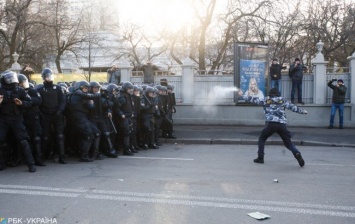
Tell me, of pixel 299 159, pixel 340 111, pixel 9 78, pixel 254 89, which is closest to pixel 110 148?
pixel 9 78

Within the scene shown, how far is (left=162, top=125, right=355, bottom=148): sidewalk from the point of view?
1314cm

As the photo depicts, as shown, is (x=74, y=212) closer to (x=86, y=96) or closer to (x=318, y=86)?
(x=86, y=96)

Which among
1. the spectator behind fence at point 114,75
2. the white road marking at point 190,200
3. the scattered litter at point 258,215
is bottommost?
the white road marking at point 190,200

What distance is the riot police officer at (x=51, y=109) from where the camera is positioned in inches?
364

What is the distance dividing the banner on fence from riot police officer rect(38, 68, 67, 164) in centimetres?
889

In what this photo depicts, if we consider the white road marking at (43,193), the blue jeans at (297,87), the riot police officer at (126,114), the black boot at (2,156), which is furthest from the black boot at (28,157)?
the blue jeans at (297,87)

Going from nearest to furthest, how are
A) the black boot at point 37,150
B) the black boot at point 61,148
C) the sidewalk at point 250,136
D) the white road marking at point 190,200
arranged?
the white road marking at point 190,200
the black boot at point 37,150
the black boot at point 61,148
the sidewalk at point 250,136

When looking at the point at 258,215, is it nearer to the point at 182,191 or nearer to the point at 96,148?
the point at 182,191

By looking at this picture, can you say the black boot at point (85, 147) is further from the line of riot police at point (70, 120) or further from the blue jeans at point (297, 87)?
the blue jeans at point (297, 87)

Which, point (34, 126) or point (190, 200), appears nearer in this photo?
point (190, 200)

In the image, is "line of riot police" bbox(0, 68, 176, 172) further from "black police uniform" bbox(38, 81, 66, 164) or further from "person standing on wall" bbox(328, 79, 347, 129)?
"person standing on wall" bbox(328, 79, 347, 129)

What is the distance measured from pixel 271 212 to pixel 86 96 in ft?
18.3

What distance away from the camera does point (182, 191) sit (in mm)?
6578

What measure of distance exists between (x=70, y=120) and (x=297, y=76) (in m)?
10.0
